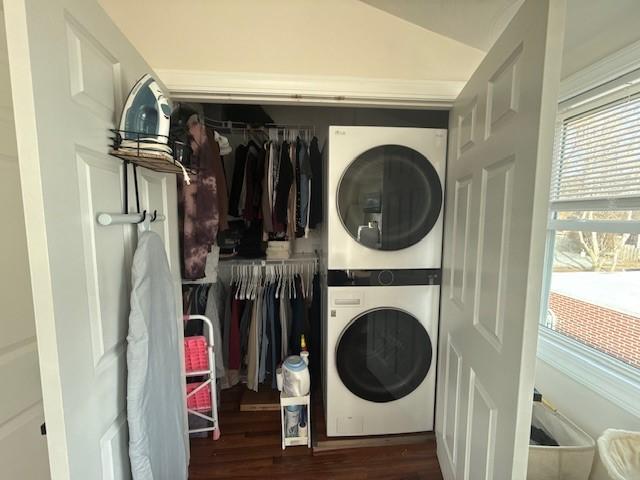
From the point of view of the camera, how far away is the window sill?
114cm

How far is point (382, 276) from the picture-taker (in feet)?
4.99

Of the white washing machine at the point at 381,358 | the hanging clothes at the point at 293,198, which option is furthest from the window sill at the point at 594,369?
the hanging clothes at the point at 293,198

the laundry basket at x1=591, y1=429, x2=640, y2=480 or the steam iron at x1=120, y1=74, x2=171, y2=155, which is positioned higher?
the steam iron at x1=120, y1=74, x2=171, y2=155

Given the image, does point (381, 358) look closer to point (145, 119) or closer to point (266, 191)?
point (266, 191)

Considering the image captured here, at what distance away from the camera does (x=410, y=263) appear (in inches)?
59.9

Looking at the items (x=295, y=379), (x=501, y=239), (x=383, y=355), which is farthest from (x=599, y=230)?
(x=295, y=379)

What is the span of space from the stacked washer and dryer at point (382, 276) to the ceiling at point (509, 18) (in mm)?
430

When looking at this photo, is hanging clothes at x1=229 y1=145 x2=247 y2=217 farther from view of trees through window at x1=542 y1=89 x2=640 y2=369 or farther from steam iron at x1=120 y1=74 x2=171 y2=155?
view of trees through window at x1=542 y1=89 x2=640 y2=369

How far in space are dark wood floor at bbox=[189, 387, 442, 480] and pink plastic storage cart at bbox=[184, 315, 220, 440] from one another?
0.14m

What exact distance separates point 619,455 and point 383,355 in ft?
3.09

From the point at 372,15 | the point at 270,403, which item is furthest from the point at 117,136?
the point at 270,403

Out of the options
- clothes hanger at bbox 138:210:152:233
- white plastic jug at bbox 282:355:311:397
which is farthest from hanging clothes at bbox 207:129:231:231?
white plastic jug at bbox 282:355:311:397

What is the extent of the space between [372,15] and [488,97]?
674 millimetres

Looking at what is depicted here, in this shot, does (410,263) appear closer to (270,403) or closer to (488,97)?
(488,97)
